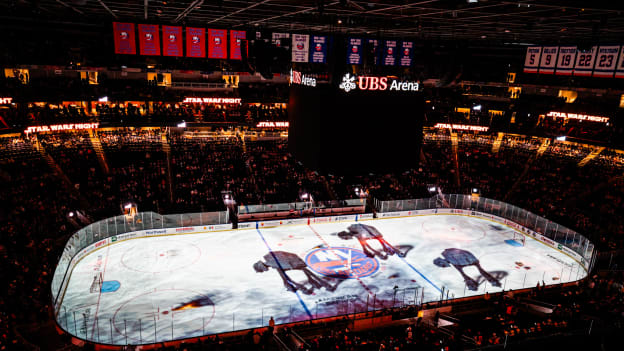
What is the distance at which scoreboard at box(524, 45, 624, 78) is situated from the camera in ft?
46.3

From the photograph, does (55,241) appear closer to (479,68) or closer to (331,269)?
(331,269)

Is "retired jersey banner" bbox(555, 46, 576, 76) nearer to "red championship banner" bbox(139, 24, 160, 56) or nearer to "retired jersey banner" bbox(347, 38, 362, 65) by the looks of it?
"retired jersey banner" bbox(347, 38, 362, 65)

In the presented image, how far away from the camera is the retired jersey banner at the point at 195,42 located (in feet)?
44.4

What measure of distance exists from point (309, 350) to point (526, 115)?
1273 inches

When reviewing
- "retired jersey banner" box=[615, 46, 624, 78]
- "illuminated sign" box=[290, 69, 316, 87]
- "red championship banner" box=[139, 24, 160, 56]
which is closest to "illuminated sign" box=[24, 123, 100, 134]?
"red championship banner" box=[139, 24, 160, 56]

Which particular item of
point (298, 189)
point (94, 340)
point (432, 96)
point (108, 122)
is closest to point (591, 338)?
point (94, 340)

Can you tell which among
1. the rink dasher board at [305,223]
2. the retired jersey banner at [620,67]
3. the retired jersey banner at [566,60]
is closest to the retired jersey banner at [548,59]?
the retired jersey banner at [566,60]

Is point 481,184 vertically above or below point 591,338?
below

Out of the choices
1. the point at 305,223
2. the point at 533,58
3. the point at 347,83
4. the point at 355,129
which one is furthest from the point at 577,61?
the point at 305,223

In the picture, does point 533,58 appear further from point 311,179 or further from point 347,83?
point 311,179

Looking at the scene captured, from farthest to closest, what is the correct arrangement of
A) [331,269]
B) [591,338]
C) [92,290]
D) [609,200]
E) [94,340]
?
[609,200] → [331,269] → [92,290] → [94,340] → [591,338]

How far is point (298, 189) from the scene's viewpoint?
27.8 m

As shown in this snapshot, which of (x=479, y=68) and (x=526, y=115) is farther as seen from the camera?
(x=479, y=68)

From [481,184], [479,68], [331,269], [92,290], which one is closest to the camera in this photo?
[92,290]
